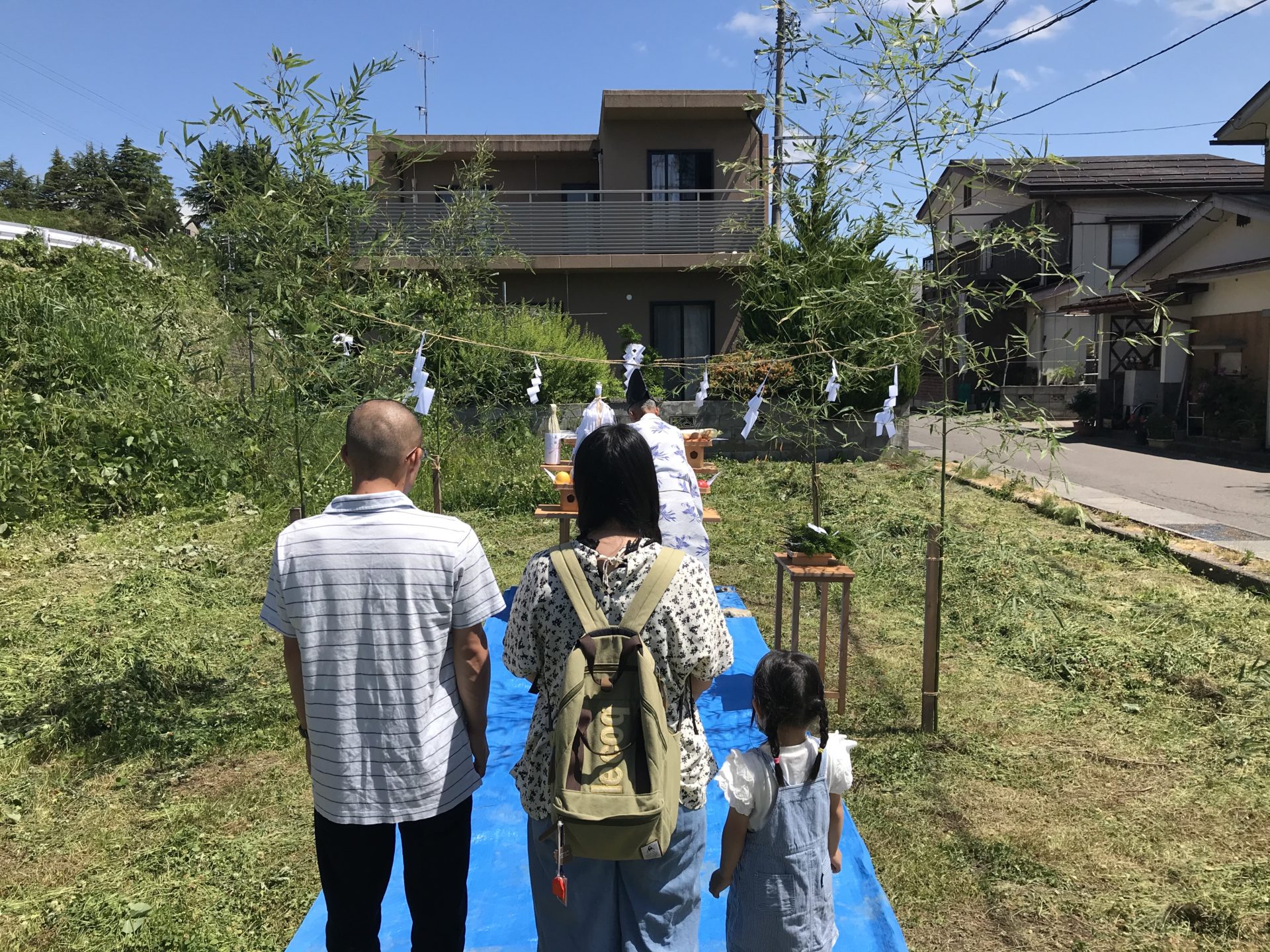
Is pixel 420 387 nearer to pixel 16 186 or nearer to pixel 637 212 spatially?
pixel 637 212

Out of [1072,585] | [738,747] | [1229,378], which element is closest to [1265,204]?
[1229,378]

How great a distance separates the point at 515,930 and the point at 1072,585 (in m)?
6.18

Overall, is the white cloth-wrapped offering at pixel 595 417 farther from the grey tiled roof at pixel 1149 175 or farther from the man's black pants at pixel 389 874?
the grey tiled roof at pixel 1149 175

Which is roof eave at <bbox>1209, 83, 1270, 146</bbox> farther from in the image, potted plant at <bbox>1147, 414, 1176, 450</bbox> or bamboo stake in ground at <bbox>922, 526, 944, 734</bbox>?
bamboo stake in ground at <bbox>922, 526, 944, 734</bbox>

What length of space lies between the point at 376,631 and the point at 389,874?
66cm

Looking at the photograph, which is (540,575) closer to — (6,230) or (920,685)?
(920,685)

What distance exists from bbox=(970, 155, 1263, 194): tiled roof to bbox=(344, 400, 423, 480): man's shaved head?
27.2 metres

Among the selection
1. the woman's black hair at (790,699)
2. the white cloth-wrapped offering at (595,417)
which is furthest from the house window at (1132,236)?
the woman's black hair at (790,699)

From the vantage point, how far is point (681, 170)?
19.9 meters

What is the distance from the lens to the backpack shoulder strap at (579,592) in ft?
6.48

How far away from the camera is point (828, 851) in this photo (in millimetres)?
2391

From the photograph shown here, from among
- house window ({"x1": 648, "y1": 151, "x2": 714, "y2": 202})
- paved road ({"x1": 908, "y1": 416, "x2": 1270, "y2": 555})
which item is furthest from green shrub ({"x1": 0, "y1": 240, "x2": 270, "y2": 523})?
house window ({"x1": 648, "y1": 151, "x2": 714, "y2": 202})

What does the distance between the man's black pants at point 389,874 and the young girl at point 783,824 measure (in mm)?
670

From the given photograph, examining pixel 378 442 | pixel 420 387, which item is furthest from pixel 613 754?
pixel 420 387
